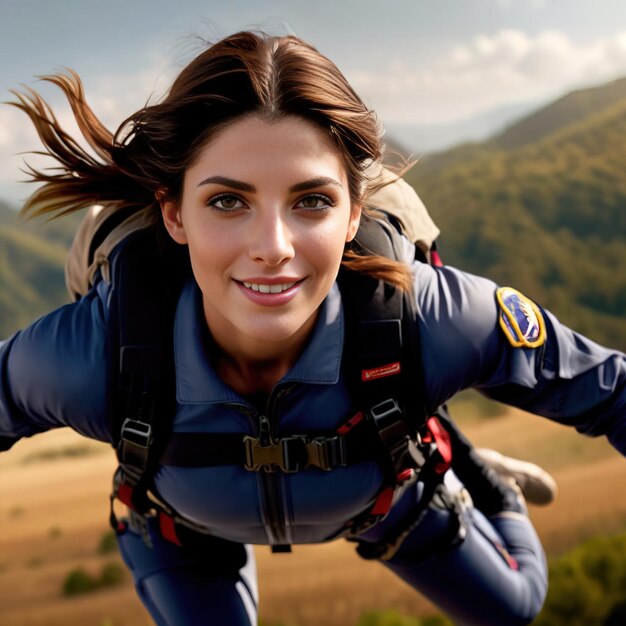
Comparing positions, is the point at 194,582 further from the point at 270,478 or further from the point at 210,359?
the point at 210,359

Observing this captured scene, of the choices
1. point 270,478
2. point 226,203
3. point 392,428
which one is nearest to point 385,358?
point 392,428

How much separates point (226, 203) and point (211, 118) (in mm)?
200

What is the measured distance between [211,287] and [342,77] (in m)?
0.60

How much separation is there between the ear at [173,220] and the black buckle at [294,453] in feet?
1.72

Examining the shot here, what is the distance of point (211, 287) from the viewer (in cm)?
175

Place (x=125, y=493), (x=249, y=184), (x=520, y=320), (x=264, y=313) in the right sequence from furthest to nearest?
1. (x=125, y=493)
2. (x=520, y=320)
3. (x=264, y=313)
4. (x=249, y=184)

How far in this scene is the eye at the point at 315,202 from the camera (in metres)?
1.69

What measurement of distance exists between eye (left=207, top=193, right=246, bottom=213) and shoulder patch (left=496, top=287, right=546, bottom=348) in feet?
2.46

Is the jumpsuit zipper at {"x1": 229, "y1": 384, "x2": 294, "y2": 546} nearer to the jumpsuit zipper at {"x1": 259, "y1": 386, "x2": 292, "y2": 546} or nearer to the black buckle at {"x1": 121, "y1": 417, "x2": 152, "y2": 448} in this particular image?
the jumpsuit zipper at {"x1": 259, "y1": 386, "x2": 292, "y2": 546}

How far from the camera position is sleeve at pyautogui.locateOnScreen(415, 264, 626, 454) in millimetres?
1904

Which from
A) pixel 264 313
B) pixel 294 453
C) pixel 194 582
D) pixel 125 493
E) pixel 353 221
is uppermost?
pixel 353 221

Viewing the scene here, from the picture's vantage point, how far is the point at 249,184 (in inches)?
63.8

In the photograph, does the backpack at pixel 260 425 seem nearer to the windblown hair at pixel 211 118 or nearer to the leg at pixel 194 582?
the windblown hair at pixel 211 118

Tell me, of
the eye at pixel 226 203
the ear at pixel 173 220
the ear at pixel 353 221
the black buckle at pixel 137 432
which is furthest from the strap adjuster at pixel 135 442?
the ear at pixel 353 221
